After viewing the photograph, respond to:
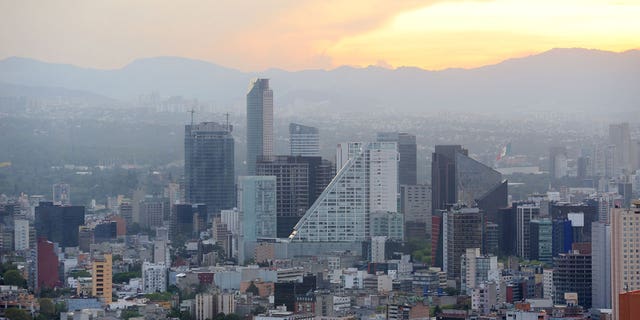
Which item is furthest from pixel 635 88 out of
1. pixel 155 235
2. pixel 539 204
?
pixel 155 235

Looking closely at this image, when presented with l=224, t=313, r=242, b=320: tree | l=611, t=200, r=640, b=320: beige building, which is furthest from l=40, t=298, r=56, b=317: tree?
l=611, t=200, r=640, b=320: beige building

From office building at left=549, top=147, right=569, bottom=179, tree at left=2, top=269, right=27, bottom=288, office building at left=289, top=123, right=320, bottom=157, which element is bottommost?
tree at left=2, top=269, right=27, bottom=288

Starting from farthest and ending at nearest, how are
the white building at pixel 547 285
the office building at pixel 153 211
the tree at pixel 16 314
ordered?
the office building at pixel 153 211
the white building at pixel 547 285
the tree at pixel 16 314

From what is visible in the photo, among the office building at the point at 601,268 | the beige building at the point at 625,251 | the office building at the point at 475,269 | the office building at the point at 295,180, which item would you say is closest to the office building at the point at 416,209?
the office building at the point at 295,180

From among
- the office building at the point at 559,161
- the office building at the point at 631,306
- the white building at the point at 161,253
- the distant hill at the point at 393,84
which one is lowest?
the white building at the point at 161,253

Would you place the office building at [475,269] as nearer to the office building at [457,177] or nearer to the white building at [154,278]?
the white building at [154,278]

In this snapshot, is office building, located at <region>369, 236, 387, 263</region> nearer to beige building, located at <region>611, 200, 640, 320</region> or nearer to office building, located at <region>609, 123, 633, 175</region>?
office building, located at <region>609, 123, 633, 175</region>
